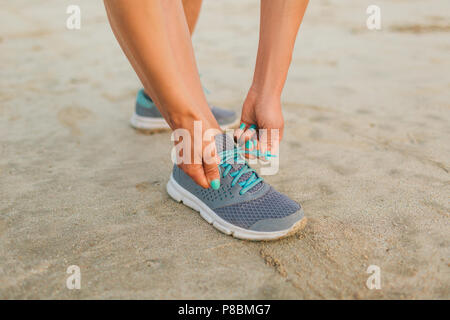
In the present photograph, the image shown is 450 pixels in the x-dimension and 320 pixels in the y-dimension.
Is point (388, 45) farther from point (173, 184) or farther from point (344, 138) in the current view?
point (173, 184)

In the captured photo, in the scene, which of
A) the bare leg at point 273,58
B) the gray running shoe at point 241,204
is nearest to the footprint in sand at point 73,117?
the gray running shoe at point 241,204

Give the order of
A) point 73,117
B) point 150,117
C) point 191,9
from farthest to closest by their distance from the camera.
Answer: point 73,117 → point 150,117 → point 191,9

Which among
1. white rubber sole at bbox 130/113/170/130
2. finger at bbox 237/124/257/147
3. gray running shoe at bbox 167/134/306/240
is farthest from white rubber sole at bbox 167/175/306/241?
white rubber sole at bbox 130/113/170/130

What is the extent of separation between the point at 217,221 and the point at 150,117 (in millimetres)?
893

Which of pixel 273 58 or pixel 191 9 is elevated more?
pixel 191 9

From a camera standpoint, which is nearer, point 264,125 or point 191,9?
point 264,125

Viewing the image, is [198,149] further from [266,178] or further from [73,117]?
[73,117]

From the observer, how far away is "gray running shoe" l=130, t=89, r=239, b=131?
2.03 meters

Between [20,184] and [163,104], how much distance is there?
2.35ft

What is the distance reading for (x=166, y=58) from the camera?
113 cm

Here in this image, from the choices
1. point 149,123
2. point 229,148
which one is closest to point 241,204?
point 229,148

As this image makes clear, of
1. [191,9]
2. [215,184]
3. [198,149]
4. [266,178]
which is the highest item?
[191,9]

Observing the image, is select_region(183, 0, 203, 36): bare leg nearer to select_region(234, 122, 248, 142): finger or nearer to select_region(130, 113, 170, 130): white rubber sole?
select_region(130, 113, 170, 130): white rubber sole
